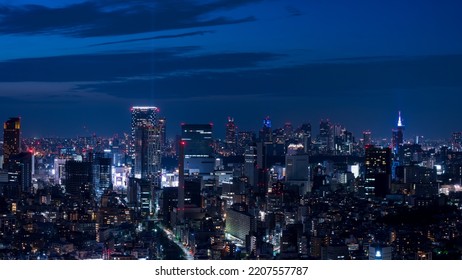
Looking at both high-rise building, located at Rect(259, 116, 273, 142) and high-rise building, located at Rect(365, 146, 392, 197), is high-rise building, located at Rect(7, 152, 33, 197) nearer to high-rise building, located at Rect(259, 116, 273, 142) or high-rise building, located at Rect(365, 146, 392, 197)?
high-rise building, located at Rect(259, 116, 273, 142)

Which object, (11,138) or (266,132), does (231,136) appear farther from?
(11,138)

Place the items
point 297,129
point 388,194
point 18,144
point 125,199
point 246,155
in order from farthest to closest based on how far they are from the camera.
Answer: point 125,199
point 388,194
point 246,155
point 18,144
point 297,129

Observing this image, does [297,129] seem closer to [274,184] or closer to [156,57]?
[156,57]

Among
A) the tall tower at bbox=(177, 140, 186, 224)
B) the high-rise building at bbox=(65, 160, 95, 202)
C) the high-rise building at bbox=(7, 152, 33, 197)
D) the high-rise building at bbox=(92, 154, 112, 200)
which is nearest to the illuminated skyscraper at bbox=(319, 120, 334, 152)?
the tall tower at bbox=(177, 140, 186, 224)

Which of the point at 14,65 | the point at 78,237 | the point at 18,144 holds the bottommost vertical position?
the point at 78,237

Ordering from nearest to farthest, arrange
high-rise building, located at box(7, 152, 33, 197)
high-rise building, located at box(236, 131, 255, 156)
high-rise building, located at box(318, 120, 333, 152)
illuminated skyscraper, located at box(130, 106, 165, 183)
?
high-rise building, located at box(318, 120, 333, 152) → high-rise building, located at box(236, 131, 255, 156) → illuminated skyscraper, located at box(130, 106, 165, 183) → high-rise building, located at box(7, 152, 33, 197)

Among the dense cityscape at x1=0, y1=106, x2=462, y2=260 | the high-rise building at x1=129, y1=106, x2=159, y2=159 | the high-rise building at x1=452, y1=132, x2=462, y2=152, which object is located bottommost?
the dense cityscape at x1=0, y1=106, x2=462, y2=260
